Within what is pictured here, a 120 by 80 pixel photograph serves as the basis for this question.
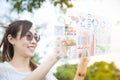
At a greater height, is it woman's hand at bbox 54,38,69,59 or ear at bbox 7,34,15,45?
ear at bbox 7,34,15,45

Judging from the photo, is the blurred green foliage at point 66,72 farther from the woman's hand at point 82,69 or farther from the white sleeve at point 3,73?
the white sleeve at point 3,73

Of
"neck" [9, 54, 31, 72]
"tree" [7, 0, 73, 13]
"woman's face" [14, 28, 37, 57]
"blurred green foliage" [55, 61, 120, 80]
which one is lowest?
"blurred green foliage" [55, 61, 120, 80]

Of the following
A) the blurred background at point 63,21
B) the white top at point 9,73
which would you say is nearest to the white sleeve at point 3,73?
the white top at point 9,73

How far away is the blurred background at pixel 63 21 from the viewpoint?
7.20 ft

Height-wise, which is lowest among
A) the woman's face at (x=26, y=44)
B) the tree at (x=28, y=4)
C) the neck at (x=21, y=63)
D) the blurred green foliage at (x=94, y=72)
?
the blurred green foliage at (x=94, y=72)

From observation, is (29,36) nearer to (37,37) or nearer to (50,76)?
(37,37)

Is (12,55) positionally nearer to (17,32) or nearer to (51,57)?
(17,32)

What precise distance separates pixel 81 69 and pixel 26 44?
Answer: 638 mm

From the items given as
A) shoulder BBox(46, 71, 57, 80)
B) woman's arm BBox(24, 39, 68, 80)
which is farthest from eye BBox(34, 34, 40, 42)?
shoulder BBox(46, 71, 57, 80)

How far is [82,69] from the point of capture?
2.52m

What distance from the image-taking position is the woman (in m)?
2.12

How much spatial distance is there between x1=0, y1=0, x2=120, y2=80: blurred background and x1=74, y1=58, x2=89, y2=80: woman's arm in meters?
0.05

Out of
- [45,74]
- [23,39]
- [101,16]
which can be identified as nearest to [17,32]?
[23,39]

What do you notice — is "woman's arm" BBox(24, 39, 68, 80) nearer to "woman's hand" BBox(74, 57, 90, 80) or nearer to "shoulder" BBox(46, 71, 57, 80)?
Result: "shoulder" BBox(46, 71, 57, 80)
